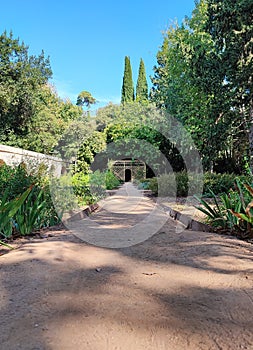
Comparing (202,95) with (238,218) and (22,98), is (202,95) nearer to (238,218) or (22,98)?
(22,98)

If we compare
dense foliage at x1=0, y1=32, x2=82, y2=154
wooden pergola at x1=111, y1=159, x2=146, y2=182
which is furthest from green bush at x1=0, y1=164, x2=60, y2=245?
wooden pergola at x1=111, y1=159, x2=146, y2=182

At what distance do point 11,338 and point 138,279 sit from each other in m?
1.12

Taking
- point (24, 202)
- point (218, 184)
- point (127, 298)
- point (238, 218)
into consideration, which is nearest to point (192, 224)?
point (238, 218)

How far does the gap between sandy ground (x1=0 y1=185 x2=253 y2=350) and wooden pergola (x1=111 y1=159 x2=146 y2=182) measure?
2056 cm

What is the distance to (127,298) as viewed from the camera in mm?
1924

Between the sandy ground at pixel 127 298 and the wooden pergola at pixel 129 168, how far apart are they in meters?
20.6

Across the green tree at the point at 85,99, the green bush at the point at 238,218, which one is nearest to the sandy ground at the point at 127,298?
the green bush at the point at 238,218

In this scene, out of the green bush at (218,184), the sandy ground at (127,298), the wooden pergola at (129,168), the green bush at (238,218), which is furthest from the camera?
the wooden pergola at (129,168)

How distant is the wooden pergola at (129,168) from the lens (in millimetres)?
24203

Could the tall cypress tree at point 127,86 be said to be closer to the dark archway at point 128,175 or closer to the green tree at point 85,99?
the green tree at point 85,99

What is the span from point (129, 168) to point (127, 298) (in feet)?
77.6

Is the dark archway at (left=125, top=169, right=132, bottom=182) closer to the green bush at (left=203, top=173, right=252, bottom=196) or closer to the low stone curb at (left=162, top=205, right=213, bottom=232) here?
the green bush at (left=203, top=173, right=252, bottom=196)

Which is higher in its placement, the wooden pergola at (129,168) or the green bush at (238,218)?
the wooden pergola at (129,168)

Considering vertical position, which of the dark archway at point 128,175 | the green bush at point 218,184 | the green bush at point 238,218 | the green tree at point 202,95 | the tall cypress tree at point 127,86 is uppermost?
the tall cypress tree at point 127,86
